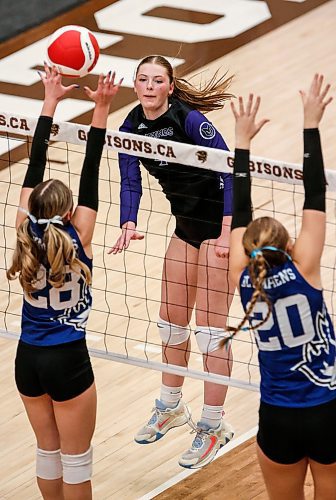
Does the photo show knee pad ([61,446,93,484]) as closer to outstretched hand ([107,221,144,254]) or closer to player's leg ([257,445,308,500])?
player's leg ([257,445,308,500])

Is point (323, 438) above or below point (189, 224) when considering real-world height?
below

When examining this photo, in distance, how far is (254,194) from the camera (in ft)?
33.4

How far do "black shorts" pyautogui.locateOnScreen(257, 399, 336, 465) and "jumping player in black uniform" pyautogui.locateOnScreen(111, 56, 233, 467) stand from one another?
167 cm

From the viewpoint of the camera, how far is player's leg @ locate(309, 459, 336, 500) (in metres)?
5.26

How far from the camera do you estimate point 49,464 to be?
6215 millimetres

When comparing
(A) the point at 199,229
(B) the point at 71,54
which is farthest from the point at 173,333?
(B) the point at 71,54

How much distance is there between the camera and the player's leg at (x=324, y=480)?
5.26 meters

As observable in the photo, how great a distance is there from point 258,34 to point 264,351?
8636mm

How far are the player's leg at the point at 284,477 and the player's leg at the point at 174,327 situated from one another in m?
1.85

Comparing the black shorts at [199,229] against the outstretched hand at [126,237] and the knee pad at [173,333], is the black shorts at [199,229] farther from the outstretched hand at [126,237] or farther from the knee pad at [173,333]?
the knee pad at [173,333]

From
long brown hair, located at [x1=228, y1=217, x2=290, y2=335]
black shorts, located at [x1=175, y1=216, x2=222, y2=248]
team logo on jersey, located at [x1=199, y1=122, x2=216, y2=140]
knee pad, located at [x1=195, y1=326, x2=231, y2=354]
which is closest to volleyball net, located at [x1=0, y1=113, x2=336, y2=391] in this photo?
knee pad, located at [x1=195, y1=326, x2=231, y2=354]

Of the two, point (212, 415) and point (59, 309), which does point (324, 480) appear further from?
point (212, 415)

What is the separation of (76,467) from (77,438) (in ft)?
0.52

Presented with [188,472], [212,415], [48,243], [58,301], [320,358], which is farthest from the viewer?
[188,472]
